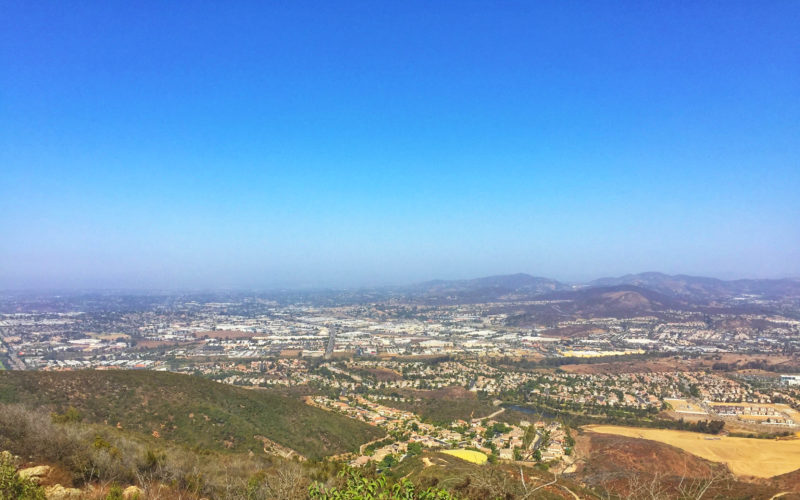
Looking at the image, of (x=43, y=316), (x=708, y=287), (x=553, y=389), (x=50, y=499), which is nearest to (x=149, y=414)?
(x=50, y=499)

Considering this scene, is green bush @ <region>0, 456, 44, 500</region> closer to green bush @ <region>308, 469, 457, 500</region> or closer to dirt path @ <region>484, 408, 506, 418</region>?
green bush @ <region>308, 469, 457, 500</region>

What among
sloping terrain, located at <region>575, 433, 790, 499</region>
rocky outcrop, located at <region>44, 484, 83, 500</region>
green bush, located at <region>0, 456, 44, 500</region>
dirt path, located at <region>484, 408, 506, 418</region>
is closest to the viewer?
green bush, located at <region>0, 456, 44, 500</region>

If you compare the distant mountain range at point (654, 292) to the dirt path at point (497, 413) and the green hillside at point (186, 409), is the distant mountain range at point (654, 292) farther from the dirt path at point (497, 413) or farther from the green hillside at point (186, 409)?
the green hillside at point (186, 409)

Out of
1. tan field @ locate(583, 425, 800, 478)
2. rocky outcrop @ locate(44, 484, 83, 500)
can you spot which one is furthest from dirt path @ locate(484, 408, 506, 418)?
rocky outcrop @ locate(44, 484, 83, 500)

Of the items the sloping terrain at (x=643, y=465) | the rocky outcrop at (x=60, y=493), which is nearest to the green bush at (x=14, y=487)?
the rocky outcrop at (x=60, y=493)

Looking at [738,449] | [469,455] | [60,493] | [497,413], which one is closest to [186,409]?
[469,455]

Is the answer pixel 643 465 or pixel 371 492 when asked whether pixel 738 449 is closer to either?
A: pixel 643 465
